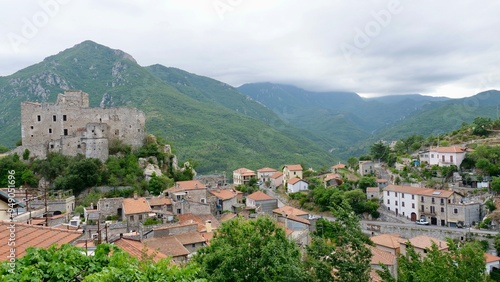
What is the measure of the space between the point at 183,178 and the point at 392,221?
27.5 m

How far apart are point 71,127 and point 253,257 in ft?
120

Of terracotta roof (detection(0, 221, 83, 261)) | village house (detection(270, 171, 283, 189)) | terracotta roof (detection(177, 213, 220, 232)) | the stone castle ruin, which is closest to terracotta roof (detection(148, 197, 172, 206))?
terracotta roof (detection(177, 213, 220, 232))

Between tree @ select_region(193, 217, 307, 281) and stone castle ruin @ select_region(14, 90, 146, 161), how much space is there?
101ft

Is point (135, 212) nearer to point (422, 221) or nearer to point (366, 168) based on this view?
point (422, 221)

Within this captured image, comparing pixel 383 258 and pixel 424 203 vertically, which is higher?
pixel 424 203

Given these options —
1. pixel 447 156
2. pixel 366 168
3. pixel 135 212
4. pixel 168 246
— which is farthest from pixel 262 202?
pixel 447 156

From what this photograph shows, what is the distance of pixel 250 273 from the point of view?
1462 centimetres

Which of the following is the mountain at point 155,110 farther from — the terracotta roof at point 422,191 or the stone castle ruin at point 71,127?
the terracotta roof at point 422,191

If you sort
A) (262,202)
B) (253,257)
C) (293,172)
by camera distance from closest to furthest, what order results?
(253,257), (262,202), (293,172)

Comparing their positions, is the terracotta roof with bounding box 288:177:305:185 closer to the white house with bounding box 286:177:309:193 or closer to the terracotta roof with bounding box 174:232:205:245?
the white house with bounding box 286:177:309:193

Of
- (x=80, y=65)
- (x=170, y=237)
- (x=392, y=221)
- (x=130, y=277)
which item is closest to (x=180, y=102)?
(x=80, y=65)

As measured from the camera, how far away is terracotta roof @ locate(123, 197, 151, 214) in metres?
32.1

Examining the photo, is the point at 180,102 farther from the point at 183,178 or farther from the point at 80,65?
the point at 183,178

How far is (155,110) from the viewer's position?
330 ft
